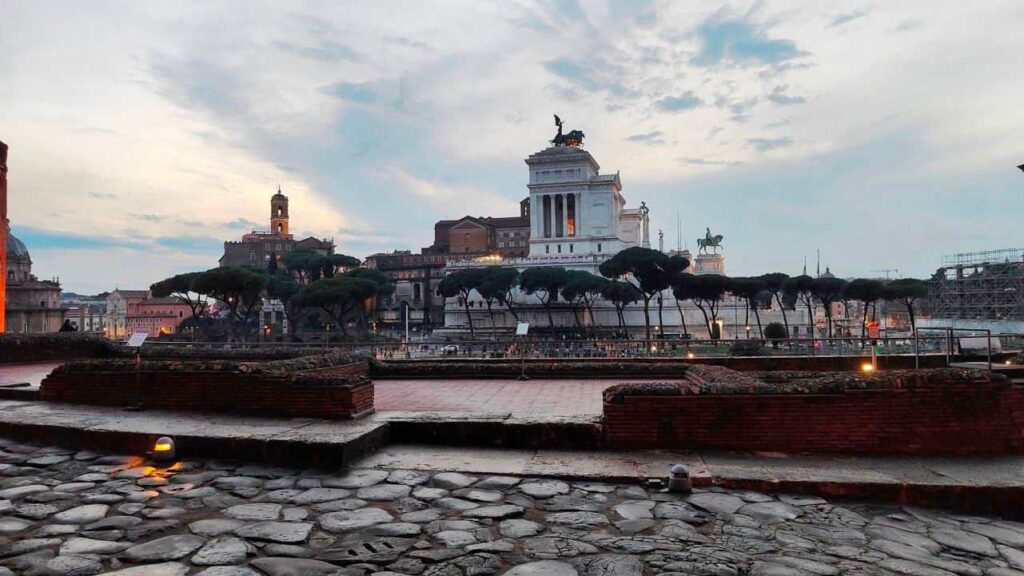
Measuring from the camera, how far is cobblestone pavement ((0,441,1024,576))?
3.92 m

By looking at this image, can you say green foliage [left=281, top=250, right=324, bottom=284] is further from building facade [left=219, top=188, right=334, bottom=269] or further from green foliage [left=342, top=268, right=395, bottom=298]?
building facade [left=219, top=188, right=334, bottom=269]

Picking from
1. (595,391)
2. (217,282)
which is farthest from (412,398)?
(217,282)

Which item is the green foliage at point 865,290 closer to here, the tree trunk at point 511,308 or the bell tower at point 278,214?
the tree trunk at point 511,308

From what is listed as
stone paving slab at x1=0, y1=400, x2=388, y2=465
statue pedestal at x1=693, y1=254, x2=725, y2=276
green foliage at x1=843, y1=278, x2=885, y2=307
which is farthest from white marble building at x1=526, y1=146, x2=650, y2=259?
stone paving slab at x1=0, y1=400, x2=388, y2=465

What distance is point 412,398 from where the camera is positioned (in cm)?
1085

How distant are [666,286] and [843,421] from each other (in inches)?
2016

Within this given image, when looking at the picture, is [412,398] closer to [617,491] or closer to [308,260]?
[617,491]

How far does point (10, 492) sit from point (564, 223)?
84.1 metres

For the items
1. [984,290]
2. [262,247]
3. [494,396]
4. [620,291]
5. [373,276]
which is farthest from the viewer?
[262,247]

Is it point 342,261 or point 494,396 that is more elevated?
point 342,261

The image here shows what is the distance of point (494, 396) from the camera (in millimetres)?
11164

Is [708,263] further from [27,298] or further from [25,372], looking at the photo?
[27,298]

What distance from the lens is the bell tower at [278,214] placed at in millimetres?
158500

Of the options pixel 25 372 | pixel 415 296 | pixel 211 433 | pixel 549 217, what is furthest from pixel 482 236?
pixel 211 433
